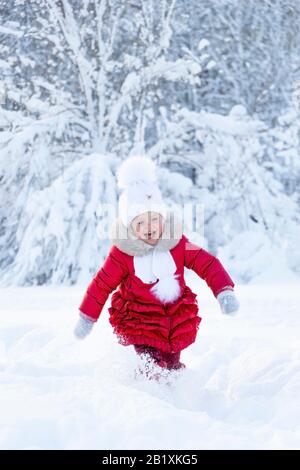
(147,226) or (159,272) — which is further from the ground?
(147,226)

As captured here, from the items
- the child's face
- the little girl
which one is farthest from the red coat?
the child's face

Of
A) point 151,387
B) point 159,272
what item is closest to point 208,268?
point 159,272

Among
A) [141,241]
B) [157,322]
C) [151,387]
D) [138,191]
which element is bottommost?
[151,387]

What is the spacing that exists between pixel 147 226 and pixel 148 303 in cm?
43

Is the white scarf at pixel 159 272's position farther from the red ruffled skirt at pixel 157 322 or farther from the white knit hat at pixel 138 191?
the white knit hat at pixel 138 191

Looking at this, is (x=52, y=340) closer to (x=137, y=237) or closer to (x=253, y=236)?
(x=137, y=237)

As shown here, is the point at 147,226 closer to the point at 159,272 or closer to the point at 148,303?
the point at 159,272

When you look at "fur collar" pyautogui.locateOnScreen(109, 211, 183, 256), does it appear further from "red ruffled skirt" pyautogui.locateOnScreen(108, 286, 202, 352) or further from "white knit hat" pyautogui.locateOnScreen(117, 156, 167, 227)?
"red ruffled skirt" pyautogui.locateOnScreen(108, 286, 202, 352)

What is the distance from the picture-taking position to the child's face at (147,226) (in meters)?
3.30

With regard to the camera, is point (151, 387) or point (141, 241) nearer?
point (151, 387)

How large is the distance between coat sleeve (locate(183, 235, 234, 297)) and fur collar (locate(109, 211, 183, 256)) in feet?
0.40

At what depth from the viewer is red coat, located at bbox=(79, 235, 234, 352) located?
3.29 m

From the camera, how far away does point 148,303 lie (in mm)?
3318

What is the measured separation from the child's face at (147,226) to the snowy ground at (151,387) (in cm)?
71
